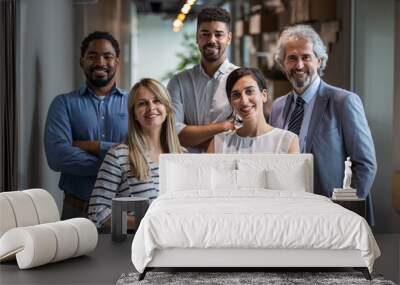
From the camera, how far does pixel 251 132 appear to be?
8391mm

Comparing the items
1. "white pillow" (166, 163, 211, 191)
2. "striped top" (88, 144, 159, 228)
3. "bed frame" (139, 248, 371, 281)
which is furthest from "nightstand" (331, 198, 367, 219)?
"striped top" (88, 144, 159, 228)

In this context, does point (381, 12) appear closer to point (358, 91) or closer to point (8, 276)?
point (358, 91)

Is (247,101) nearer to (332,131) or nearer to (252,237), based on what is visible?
(332,131)

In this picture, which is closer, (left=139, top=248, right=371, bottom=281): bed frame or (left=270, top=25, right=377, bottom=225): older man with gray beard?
(left=139, top=248, right=371, bottom=281): bed frame

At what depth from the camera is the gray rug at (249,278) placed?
5.96 meters

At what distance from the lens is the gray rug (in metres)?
5.96

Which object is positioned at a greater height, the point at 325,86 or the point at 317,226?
the point at 325,86

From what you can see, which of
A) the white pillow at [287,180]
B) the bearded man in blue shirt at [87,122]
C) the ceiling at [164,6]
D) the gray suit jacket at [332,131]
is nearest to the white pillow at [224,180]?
the white pillow at [287,180]

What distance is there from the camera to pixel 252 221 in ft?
19.7

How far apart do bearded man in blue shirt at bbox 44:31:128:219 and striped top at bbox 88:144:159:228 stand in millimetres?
71

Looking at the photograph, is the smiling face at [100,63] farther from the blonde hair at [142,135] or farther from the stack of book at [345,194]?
the stack of book at [345,194]

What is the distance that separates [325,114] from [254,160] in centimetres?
90

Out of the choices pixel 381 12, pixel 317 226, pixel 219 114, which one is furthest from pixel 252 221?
pixel 381 12

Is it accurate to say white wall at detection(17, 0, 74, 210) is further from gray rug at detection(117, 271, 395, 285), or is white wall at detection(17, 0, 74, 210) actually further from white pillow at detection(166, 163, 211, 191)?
gray rug at detection(117, 271, 395, 285)
